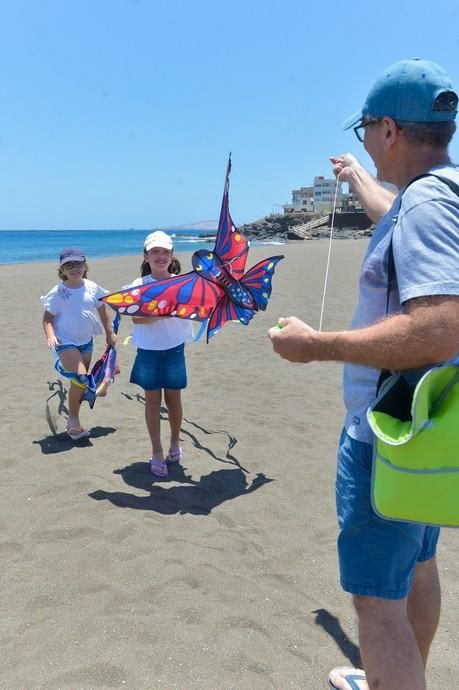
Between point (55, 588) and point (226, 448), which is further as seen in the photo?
point (226, 448)

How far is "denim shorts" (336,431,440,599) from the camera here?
1739 millimetres

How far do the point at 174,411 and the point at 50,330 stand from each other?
1472 millimetres

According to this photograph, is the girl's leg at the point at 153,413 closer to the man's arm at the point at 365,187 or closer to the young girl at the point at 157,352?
the young girl at the point at 157,352

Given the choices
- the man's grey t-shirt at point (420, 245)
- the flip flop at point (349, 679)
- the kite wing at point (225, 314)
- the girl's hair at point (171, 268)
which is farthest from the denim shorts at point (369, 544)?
the girl's hair at point (171, 268)

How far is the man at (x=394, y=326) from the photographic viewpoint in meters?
1.53

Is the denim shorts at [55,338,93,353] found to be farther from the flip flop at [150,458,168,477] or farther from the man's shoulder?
the man's shoulder

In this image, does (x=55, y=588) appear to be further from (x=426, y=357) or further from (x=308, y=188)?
(x=308, y=188)

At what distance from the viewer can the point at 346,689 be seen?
226 centimetres

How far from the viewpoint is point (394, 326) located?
1.57 metres

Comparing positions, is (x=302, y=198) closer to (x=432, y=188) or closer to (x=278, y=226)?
(x=278, y=226)

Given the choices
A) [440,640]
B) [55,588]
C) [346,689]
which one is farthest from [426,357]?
[55,588]

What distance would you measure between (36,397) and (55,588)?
370 cm

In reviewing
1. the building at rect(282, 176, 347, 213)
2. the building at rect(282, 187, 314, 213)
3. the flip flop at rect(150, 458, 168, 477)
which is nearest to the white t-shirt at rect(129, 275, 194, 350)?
the flip flop at rect(150, 458, 168, 477)

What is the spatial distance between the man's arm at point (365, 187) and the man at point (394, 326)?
0.50 metres
